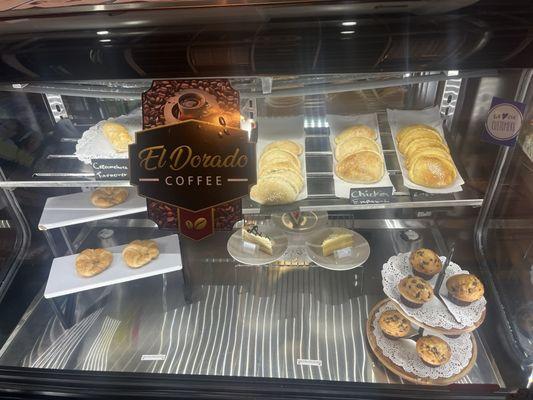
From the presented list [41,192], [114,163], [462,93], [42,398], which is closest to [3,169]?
[41,192]

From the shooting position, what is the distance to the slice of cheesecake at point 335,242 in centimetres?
208

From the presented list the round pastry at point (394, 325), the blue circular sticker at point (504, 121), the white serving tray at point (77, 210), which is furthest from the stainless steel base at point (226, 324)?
the blue circular sticker at point (504, 121)

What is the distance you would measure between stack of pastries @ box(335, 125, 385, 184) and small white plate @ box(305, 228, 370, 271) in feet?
1.72

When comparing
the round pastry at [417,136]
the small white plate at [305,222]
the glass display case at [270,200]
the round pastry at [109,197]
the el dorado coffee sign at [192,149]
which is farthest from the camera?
the small white plate at [305,222]

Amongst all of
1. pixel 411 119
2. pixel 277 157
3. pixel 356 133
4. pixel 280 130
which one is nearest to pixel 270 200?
pixel 277 157

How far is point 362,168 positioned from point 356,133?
0.66 feet

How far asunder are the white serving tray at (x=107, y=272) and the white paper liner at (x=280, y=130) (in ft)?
2.31

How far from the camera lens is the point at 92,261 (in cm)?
200

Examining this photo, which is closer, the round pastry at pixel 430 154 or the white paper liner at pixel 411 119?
the round pastry at pixel 430 154

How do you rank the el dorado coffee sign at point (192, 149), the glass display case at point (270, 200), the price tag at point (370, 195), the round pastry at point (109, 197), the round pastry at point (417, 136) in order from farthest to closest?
1. the round pastry at point (109, 197)
2. the round pastry at point (417, 136)
3. the price tag at point (370, 195)
4. the el dorado coffee sign at point (192, 149)
5. the glass display case at point (270, 200)

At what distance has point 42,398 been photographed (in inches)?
63.6

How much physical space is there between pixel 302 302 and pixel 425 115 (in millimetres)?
1002

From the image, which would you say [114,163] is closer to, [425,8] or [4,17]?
[4,17]

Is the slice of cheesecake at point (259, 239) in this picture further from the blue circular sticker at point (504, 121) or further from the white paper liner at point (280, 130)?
the blue circular sticker at point (504, 121)
